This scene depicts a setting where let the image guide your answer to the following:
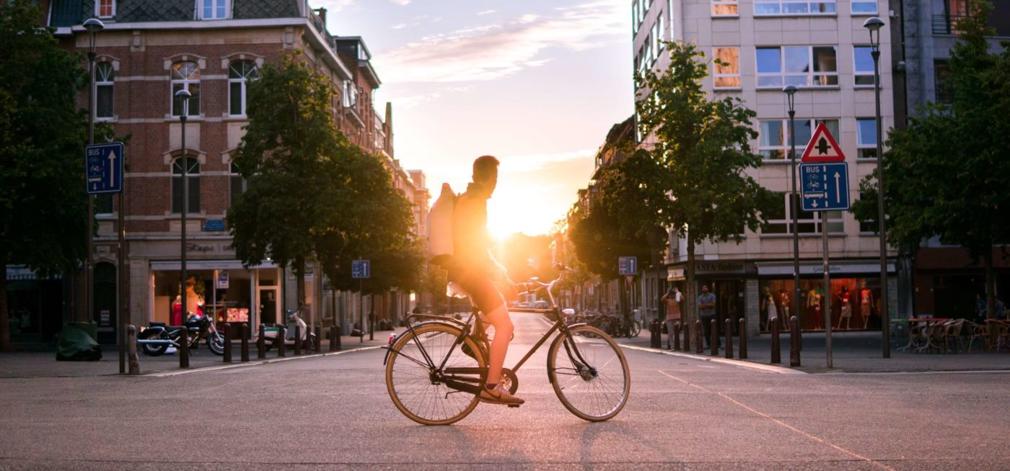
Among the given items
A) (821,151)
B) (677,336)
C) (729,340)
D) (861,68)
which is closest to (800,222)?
(861,68)

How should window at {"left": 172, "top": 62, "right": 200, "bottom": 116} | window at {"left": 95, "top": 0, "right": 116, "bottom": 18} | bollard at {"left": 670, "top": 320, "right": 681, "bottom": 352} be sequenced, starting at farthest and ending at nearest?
window at {"left": 95, "top": 0, "right": 116, "bottom": 18}
window at {"left": 172, "top": 62, "right": 200, "bottom": 116}
bollard at {"left": 670, "top": 320, "right": 681, "bottom": 352}

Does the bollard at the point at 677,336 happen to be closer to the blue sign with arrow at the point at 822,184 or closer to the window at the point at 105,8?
the blue sign with arrow at the point at 822,184

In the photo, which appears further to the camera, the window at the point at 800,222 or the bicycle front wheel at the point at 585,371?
the window at the point at 800,222

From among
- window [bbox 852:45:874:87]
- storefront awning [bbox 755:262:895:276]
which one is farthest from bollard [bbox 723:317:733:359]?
window [bbox 852:45:874:87]

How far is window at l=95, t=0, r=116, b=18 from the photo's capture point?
49312 millimetres

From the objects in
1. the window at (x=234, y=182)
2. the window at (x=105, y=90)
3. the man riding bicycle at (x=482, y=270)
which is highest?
the window at (x=105, y=90)

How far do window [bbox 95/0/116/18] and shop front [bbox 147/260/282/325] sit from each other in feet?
35.2

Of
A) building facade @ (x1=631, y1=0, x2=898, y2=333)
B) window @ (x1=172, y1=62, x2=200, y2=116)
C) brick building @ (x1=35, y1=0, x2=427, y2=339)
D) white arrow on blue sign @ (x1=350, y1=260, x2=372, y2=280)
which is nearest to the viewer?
white arrow on blue sign @ (x1=350, y1=260, x2=372, y2=280)

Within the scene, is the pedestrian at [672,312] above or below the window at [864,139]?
below

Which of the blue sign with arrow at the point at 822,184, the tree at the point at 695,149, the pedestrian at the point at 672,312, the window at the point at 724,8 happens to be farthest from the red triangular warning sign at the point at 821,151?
the window at the point at 724,8

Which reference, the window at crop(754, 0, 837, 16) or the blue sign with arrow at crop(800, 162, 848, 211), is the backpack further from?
the window at crop(754, 0, 837, 16)

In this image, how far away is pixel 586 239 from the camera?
180 feet

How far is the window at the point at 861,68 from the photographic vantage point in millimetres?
50781

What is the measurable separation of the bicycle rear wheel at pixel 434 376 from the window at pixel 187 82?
4247cm
